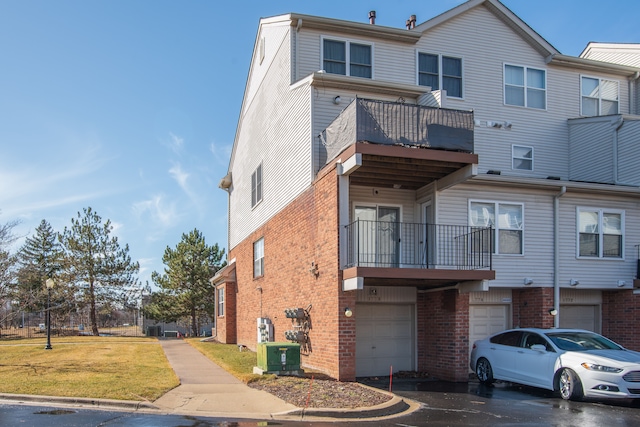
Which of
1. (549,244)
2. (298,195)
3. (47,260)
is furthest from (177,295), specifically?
(549,244)

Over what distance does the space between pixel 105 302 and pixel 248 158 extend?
79.0 ft

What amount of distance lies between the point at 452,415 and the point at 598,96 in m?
15.7

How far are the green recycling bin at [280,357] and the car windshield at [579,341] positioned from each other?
6.06 metres

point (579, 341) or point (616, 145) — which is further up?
point (616, 145)

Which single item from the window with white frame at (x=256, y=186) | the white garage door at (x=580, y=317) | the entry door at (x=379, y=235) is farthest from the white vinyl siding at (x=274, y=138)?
the white garage door at (x=580, y=317)

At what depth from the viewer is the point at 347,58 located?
18.8 metres

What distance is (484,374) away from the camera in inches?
599

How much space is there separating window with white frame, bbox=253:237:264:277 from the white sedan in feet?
32.2

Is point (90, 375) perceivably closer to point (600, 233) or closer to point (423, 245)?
point (423, 245)

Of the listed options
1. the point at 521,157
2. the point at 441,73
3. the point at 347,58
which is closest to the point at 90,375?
the point at 347,58

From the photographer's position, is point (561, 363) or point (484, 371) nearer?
point (561, 363)

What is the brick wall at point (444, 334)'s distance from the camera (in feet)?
50.2

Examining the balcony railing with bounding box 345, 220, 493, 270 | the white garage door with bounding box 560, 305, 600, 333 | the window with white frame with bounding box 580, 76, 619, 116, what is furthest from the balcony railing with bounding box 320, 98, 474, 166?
the window with white frame with bounding box 580, 76, 619, 116

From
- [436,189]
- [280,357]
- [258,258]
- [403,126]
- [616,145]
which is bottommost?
[280,357]
